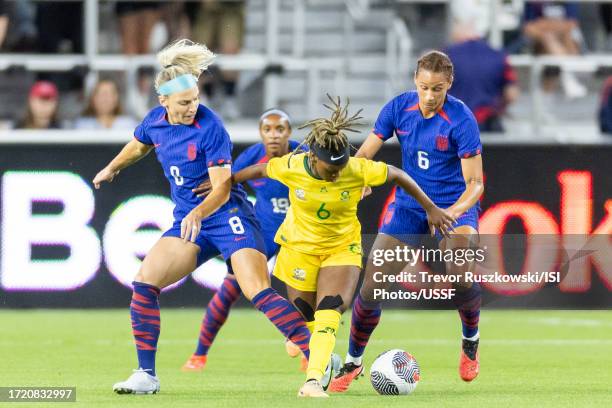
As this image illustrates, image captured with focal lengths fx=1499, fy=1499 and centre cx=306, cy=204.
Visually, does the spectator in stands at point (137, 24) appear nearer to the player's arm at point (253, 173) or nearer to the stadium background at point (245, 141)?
the stadium background at point (245, 141)

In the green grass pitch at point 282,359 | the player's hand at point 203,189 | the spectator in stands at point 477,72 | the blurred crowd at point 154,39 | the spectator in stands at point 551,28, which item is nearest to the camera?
the green grass pitch at point 282,359

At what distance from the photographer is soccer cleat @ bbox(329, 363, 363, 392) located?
29.5 feet

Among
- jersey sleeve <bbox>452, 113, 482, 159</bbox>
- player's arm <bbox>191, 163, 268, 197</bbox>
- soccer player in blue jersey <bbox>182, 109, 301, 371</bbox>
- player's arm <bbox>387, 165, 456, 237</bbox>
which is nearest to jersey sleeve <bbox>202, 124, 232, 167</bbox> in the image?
player's arm <bbox>191, 163, 268, 197</bbox>

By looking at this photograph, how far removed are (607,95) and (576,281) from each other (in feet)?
8.67

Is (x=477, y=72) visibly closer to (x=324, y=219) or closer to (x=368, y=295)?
(x=368, y=295)

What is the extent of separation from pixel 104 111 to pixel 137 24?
1754mm

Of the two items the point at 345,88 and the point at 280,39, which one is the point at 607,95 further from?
the point at 280,39

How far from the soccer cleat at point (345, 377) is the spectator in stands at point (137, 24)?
8.08 m

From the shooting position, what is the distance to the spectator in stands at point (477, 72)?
47.9 feet

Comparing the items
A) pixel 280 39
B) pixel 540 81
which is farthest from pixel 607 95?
pixel 280 39

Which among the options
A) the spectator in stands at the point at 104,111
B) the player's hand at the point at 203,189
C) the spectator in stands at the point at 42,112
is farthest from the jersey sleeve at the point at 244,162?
the spectator in stands at the point at 42,112

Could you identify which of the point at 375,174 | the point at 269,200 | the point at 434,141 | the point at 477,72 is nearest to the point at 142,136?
the point at 375,174

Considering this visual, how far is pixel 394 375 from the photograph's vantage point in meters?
8.66

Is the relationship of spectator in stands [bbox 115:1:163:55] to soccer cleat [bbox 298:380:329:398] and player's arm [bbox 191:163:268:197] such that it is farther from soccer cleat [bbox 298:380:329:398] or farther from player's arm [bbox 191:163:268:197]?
soccer cleat [bbox 298:380:329:398]
